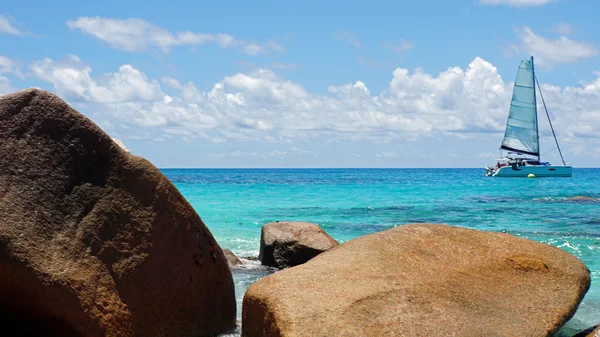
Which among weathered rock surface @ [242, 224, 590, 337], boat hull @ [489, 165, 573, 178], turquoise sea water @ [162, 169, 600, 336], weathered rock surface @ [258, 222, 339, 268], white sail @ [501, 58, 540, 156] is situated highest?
white sail @ [501, 58, 540, 156]

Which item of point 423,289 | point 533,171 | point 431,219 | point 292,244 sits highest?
point 533,171

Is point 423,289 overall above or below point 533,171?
below

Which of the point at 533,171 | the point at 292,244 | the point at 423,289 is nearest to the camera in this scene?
the point at 423,289

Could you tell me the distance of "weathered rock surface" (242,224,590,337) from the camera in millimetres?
4938

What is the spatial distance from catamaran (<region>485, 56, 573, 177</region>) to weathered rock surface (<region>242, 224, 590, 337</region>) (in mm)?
57615

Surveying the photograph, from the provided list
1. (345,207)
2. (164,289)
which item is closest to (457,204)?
(345,207)

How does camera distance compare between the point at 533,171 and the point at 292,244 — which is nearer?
the point at 292,244

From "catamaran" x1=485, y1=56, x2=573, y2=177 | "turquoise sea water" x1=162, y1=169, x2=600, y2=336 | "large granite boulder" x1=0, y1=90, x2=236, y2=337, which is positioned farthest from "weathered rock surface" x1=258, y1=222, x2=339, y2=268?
"catamaran" x1=485, y1=56, x2=573, y2=177

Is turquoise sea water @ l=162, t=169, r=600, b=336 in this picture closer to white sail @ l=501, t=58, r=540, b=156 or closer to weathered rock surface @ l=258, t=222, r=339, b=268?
weathered rock surface @ l=258, t=222, r=339, b=268

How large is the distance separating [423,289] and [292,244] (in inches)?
256

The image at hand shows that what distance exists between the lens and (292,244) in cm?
1178

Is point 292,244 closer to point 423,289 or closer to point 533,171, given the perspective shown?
point 423,289

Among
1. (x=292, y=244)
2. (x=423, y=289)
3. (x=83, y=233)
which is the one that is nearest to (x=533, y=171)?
(x=292, y=244)

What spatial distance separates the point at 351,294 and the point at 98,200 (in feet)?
7.19
